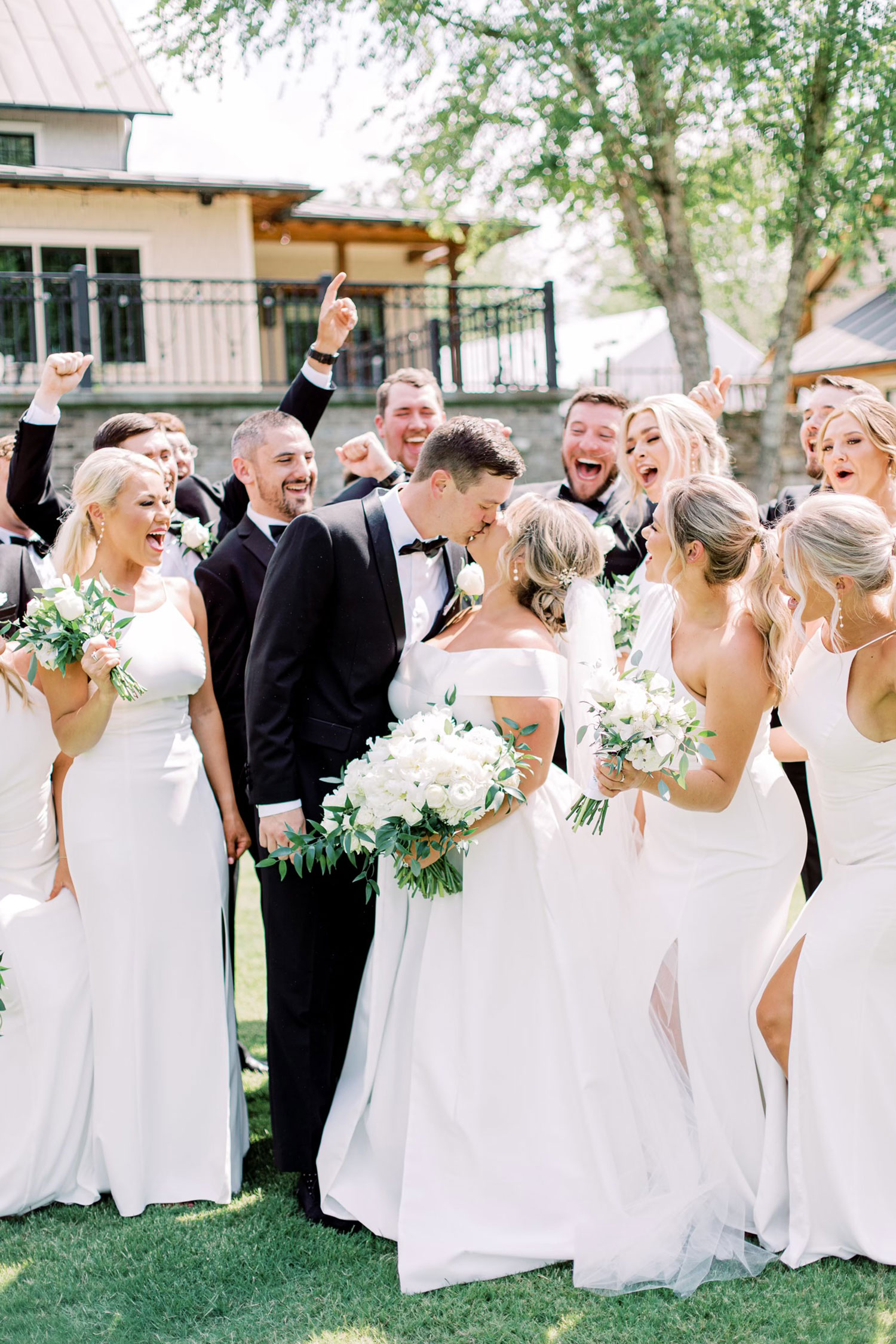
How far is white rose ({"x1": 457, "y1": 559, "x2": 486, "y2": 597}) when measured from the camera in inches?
161

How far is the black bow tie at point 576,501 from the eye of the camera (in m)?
6.08

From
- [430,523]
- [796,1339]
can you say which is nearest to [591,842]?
[430,523]

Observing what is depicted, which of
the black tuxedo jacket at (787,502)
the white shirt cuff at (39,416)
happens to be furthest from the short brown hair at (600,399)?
the white shirt cuff at (39,416)

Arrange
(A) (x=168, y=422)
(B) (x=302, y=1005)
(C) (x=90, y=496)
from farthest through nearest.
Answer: (A) (x=168, y=422) < (C) (x=90, y=496) < (B) (x=302, y=1005)

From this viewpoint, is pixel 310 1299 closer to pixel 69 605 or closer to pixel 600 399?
pixel 69 605

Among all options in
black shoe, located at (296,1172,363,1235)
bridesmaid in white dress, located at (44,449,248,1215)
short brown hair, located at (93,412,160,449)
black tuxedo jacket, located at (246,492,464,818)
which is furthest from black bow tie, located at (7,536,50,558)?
black shoe, located at (296,1172,363,1235)

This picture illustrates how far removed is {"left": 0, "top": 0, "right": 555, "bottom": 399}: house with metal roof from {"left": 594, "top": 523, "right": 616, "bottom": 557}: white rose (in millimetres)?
12115

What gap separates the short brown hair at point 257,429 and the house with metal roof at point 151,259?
1127 cm

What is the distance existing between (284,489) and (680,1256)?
3.11m

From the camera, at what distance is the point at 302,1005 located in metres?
4.21

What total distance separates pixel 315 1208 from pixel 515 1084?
870 mm

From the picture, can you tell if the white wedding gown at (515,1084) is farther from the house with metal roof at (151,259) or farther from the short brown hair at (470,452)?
the house with metal roof at (151,259)

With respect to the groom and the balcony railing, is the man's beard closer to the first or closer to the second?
the groom

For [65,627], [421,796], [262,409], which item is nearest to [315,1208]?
[421,796]
